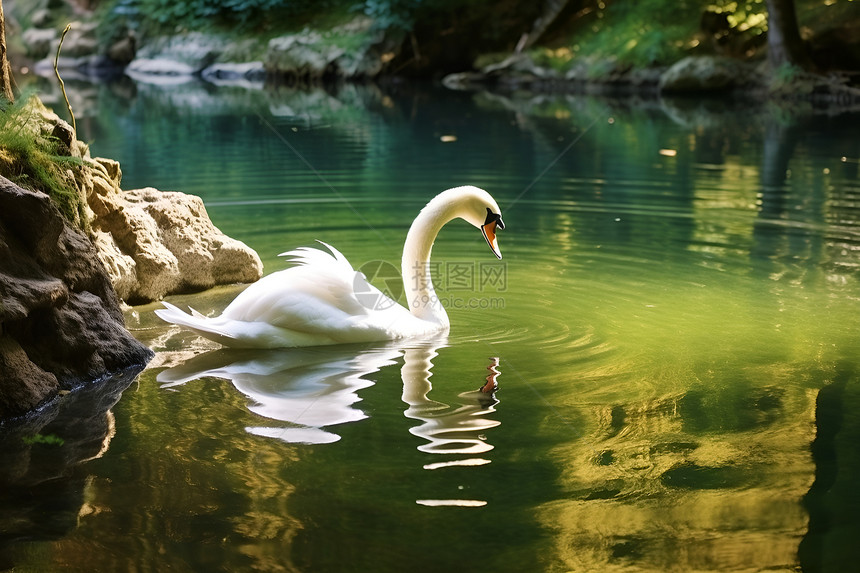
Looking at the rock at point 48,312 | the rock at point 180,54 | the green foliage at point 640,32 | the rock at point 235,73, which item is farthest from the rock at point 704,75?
the rock at point 48,312

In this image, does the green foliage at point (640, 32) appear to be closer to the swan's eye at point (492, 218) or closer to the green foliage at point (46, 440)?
the swan's eye at point (492, 218)

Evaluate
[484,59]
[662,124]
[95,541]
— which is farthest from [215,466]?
[484,59]

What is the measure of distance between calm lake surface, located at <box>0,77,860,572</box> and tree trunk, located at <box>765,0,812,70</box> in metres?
12.9

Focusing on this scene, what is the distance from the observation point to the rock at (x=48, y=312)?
503 cm

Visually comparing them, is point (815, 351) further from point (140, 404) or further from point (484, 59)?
point (484, 59)

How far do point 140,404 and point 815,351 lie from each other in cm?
380

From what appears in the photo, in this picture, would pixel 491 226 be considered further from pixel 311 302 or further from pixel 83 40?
pixel 83 40

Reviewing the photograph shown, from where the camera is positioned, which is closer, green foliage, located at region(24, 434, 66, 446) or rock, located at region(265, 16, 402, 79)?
green foliage, located at region(24, 434, 66, 446)

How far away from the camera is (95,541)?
3652 mm

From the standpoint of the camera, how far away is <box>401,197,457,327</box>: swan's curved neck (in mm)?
6488

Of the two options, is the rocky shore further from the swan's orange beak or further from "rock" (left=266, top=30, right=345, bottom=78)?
"rock" (left=266, top=30, right=345, bottom=78)

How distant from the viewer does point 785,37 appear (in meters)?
22.6

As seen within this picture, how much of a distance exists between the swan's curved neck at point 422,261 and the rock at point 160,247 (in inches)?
65.5

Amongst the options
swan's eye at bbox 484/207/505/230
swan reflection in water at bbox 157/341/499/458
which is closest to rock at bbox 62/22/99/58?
swan's eye at bbox 484/207/505/230
